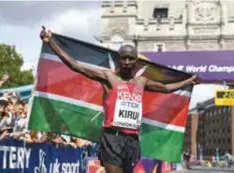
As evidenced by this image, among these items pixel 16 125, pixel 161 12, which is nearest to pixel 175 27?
pixel 161 12

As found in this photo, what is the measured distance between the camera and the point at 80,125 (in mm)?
7852

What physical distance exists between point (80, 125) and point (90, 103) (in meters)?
0.35

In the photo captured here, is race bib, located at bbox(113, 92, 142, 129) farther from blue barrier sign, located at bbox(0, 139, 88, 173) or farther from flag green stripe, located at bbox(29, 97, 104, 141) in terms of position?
blue barrier sign, located at bbox(0, 139, 88, 173)

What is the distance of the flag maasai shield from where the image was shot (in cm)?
789

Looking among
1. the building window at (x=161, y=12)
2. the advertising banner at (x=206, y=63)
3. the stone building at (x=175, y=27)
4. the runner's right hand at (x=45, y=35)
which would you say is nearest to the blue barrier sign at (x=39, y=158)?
the runner's right hand at (x=45, y=35)

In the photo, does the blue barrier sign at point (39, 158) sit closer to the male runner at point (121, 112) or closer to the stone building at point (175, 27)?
the male runner at point (121, 112)

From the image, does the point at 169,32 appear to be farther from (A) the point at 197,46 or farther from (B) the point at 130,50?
(B) the point at 130,50

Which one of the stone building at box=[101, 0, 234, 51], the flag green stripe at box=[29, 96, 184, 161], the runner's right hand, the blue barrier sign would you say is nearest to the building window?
the stone building at box=[101, 0, 234, 51]

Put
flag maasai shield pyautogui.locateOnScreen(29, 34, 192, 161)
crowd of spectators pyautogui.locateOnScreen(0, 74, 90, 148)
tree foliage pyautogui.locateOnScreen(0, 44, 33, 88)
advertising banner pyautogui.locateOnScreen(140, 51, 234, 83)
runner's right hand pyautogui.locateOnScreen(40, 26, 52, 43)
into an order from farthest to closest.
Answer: tree foliage pyautogui.locateOnScreen(0, 44, 33, 88) < advertising banner pyautogui.locateOnScreen(140, 51, 234, 83) < crowd of spectators pyautogui.locateOnScreen(0, 74, 90, 148) < flag maasai shield pyautogui.locateOnScreen(29, 34, 192, 161) < runner's right hand pyautogui.locateOnScreen(40, 26, 52, 43)

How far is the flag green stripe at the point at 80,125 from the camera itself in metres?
7.80

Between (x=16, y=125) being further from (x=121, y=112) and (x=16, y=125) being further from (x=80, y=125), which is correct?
(x=121, y=112)

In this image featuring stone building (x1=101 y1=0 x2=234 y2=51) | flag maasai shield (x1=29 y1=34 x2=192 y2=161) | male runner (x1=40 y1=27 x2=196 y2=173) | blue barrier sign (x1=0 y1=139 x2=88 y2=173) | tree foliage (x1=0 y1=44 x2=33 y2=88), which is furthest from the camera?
stone building (x1=101 y1=0 x2=234 y2=51)

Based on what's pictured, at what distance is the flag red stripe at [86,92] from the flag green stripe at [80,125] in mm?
164

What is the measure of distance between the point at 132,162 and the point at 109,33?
72.9 meters
